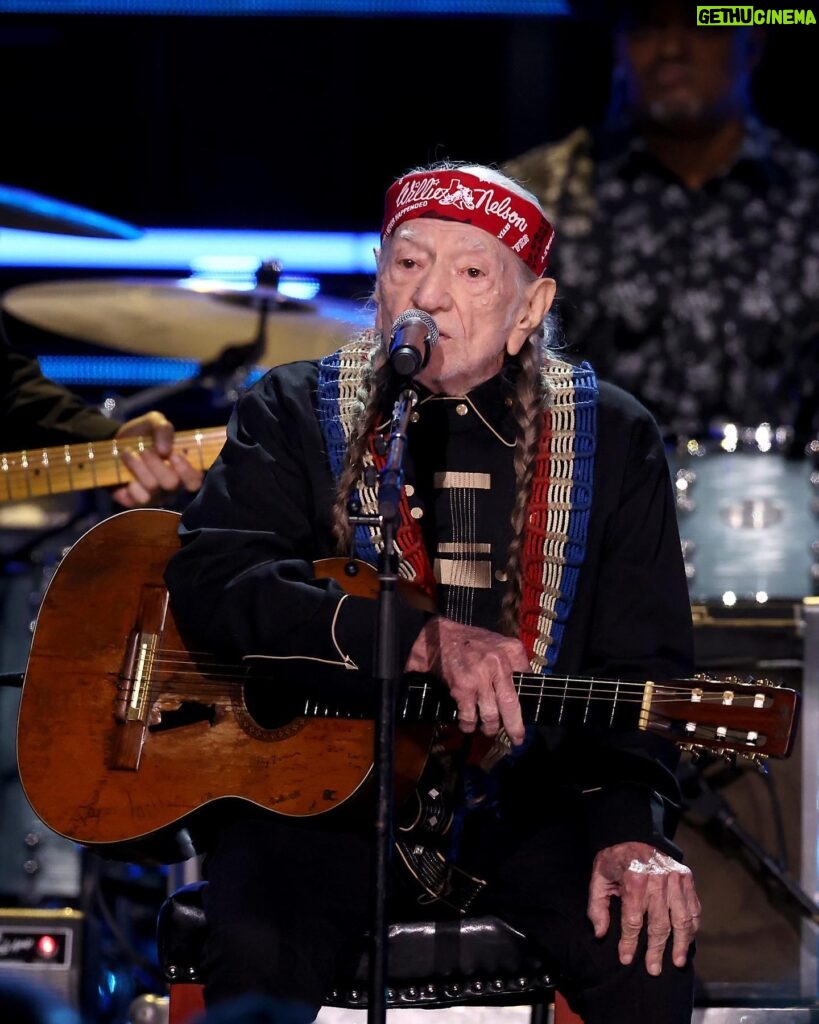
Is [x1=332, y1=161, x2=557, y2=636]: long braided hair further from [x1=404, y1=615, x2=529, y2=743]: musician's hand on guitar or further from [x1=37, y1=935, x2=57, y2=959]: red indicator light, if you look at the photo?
[x1=37, y1=935, x2=57, y2=959]: red indicator light

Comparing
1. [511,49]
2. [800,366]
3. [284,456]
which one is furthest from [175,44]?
[284,456]

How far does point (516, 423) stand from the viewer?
323 centimetres

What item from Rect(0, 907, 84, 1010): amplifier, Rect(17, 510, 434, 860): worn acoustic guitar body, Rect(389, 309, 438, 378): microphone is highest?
Rect(389, 309, 438, 378): microphone

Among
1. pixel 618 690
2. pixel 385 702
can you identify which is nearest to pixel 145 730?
pixel 385 702

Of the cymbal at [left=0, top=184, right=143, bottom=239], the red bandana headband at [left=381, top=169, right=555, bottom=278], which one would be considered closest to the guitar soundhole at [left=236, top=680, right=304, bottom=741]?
the red bandana headband at [left=381, top=169, right=555, bottom=278]

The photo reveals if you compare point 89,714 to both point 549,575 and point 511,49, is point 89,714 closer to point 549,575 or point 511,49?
point 549,575

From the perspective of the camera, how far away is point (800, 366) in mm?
5230

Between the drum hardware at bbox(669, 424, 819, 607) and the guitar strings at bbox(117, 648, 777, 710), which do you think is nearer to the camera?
the guitar strings at bbox(117, 648, 777, 710)

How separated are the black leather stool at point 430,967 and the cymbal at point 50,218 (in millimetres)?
2161

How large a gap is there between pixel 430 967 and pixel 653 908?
440 mm

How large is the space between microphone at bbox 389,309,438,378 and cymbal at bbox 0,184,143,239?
1.92 meters

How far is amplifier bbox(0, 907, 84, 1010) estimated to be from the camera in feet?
12.7

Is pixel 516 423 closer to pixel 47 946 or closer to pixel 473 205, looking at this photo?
pixel 473 205

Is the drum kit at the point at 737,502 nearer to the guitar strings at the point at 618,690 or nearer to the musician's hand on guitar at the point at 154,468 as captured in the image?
the musician's hand on guitar at the point at 154,468
